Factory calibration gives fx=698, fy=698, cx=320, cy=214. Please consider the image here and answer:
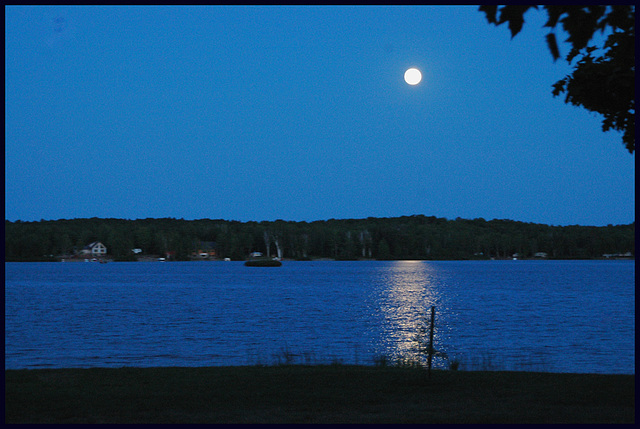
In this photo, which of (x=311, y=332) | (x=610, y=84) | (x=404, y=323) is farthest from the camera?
(x=404, y=323)

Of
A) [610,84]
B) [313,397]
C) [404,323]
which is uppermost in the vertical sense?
[610,84]

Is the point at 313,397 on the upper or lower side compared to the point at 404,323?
upper

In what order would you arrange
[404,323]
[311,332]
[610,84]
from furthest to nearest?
[404,323] → [311,332] → [610,84]

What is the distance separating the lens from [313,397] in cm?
1388

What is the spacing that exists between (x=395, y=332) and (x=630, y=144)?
3213 cm

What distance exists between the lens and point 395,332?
45062 mm

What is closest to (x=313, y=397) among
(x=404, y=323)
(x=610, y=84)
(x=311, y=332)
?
(x=610, y=84)

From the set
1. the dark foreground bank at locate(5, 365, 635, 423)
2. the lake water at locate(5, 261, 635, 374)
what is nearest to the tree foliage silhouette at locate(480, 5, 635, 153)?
the dark foreground bank at locate(5, 365, 635, 423)

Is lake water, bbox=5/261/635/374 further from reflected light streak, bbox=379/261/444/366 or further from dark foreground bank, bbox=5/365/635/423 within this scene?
dark foreground bank, bbox=5/365/635/423

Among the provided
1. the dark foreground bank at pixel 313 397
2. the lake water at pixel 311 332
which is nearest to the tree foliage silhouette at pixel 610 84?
the dark foreground bank at pixel 313 397

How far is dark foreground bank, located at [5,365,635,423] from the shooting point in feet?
39.2

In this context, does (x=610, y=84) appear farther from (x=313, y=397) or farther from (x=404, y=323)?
(x=404, y=323)

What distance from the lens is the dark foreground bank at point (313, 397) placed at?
470 inches

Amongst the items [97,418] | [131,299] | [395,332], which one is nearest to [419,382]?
[97,418]
